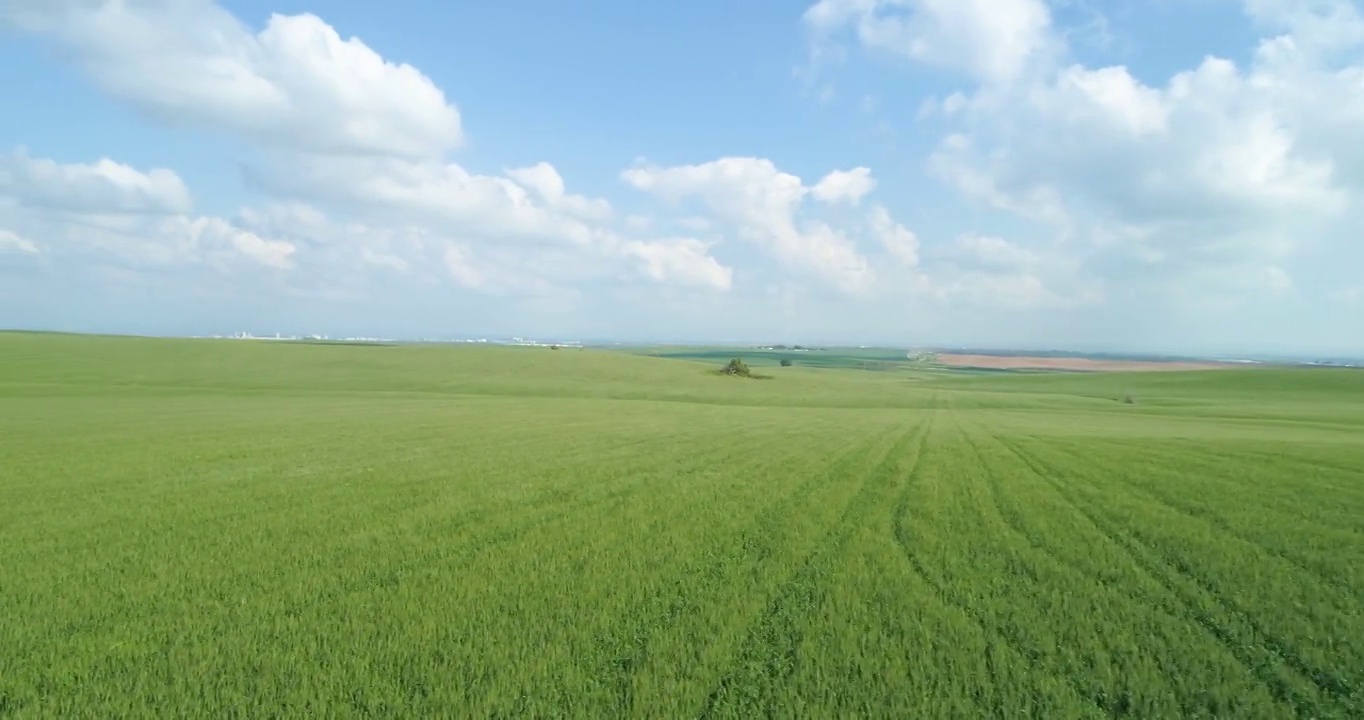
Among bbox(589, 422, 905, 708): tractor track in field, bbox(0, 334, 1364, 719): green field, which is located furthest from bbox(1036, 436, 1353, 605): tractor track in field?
bbox(589, 422, 905, 708): tractor track in field

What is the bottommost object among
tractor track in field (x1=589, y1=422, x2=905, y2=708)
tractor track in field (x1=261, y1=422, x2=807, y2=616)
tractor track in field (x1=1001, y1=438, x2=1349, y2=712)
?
tractor track in field (x1=261, y1=422, x2=807, y2=616)

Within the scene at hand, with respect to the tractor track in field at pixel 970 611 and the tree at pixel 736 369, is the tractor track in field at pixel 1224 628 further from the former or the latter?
the tree at pixel 736 369

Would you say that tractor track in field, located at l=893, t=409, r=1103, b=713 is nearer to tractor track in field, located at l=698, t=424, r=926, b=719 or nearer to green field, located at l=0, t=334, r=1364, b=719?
green field, located at l=0, t=334, r=1364, b=719

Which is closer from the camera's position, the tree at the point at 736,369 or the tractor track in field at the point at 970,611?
the tractor track in field at the point at 970,611

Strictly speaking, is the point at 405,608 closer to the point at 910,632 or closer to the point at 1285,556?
the point at 910,632

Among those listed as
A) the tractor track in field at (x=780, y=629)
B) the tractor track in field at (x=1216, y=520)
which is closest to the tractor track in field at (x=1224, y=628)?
the tractor track in field at (x=1216, y=520)

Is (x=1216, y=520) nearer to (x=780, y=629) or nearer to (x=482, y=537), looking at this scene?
(x=780, y=629)
